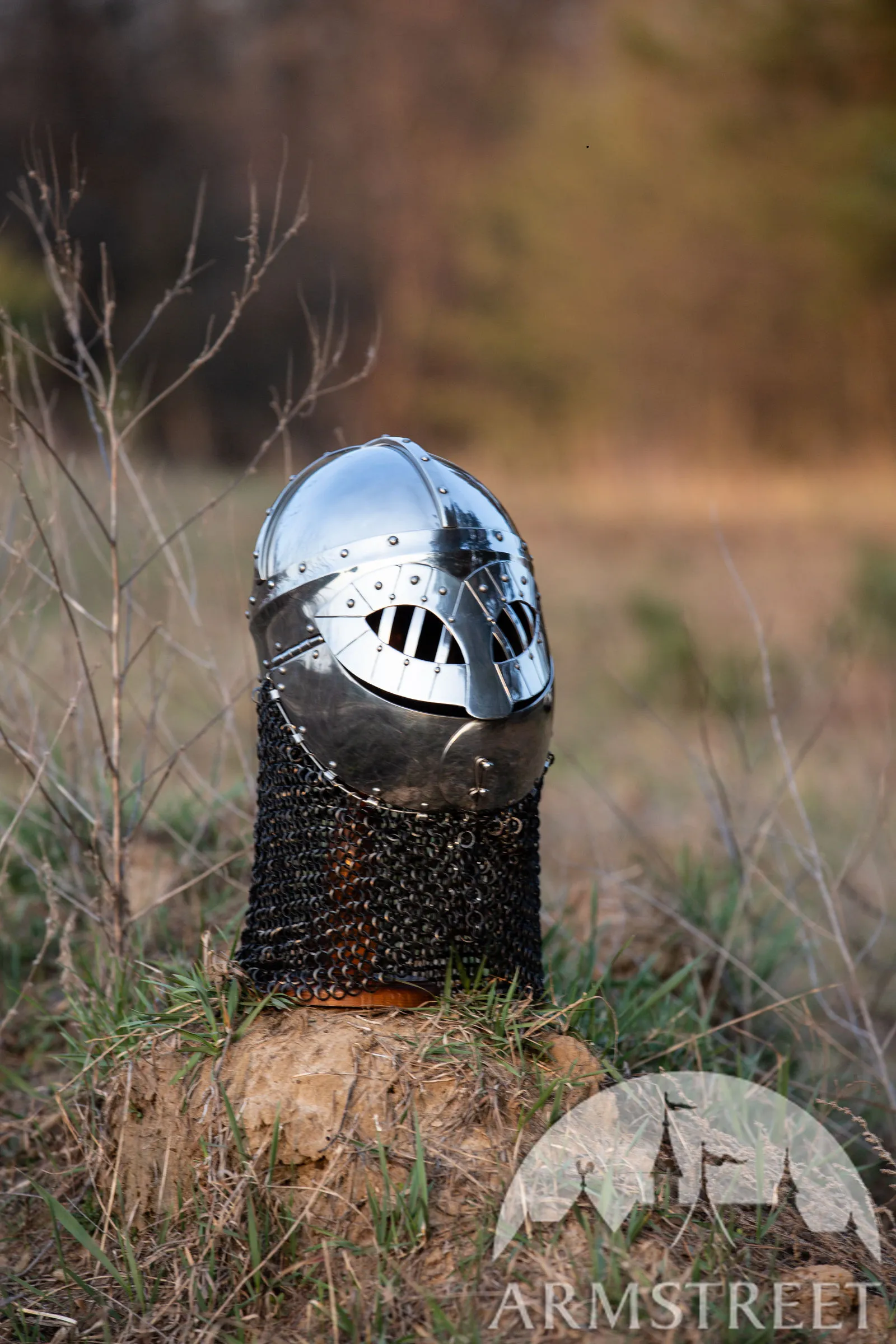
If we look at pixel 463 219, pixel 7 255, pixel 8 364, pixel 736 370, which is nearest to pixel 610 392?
pixel 736 370

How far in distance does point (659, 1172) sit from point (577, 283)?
27143 mm

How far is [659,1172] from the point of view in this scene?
2.68 meters

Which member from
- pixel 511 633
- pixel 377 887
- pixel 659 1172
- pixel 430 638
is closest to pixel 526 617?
pixel 511 633

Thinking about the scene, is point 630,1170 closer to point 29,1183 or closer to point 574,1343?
point 574,1343

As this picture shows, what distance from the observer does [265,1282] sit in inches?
101

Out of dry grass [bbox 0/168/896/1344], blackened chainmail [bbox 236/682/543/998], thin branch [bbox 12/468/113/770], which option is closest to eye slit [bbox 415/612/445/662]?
blackened chainmail [bbox 236/682/543/998]

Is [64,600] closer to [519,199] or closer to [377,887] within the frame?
[377,887]

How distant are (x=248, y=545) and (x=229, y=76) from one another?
1954 cm

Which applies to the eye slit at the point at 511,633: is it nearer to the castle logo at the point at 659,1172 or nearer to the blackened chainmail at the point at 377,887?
the blackened chainmail at the point at 377,887

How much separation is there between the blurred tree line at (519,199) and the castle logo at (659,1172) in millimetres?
19108

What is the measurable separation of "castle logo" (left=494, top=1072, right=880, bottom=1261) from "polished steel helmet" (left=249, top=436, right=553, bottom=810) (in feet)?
2.39

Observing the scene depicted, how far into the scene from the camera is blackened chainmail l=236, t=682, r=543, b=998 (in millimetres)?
2822

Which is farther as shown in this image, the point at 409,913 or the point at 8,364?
the point at 8,364

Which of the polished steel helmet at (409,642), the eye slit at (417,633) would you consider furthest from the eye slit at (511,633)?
the eye slit at (417,633)
